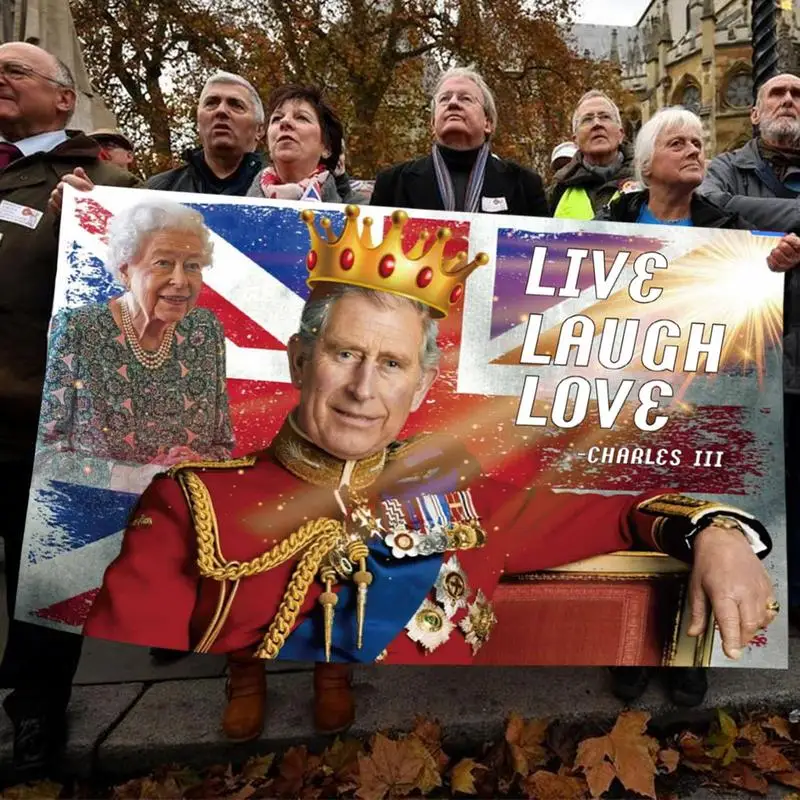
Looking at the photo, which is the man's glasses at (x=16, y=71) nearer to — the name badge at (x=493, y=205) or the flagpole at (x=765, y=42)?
the name badge at (x=493, y=205)

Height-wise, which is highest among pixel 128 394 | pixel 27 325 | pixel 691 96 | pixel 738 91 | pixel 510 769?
pixel 691 96

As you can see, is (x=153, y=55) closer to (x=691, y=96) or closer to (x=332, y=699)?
(x=332, y=699)

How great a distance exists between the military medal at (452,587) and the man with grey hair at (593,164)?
226 centimetres

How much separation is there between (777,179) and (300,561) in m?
2.57

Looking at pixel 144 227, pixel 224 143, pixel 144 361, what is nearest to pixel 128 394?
pixel 144 361

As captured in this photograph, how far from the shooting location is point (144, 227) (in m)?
2.26

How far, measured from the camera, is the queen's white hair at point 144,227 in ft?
7.41

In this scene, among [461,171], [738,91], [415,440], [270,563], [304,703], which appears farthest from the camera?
[738,91]

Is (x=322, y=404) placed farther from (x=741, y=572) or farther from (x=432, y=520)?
(x=741, y=572)

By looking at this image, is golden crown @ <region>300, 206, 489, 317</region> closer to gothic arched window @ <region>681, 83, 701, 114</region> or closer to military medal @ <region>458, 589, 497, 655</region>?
military medal @ <region>458, 589, 497, 655</region>

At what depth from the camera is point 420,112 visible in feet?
48.3

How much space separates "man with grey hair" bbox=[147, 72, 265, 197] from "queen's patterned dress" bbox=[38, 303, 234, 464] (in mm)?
960

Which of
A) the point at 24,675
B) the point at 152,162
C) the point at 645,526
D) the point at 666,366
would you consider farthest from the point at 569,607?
the point at 152,162

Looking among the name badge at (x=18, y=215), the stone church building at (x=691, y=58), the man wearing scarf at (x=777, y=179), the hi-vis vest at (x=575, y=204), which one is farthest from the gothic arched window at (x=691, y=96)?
the name badge at (x=18, y=215)
